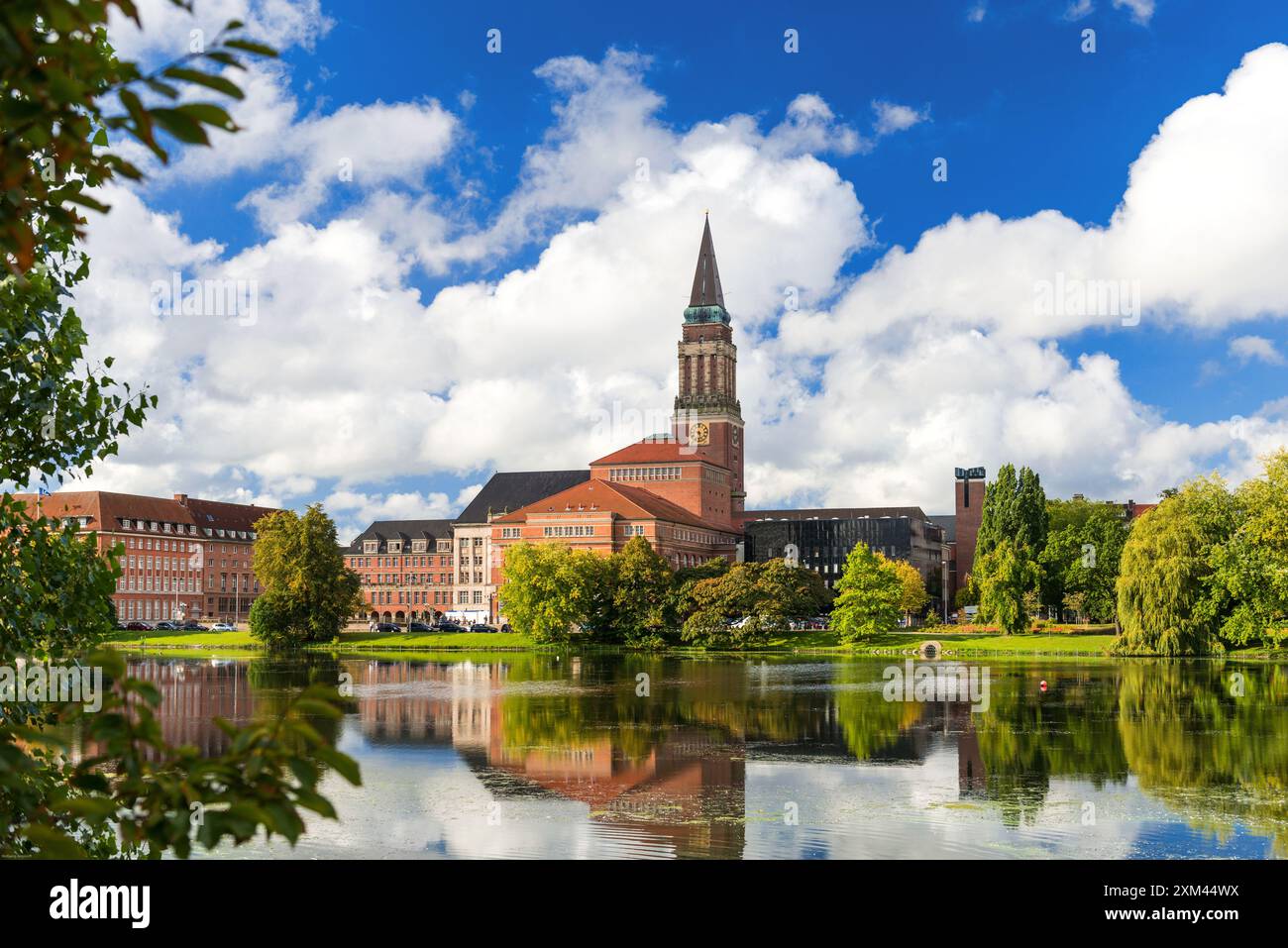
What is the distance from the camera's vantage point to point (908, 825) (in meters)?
19.2

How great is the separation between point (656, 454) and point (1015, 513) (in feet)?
174

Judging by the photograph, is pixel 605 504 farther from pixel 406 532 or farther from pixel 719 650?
pixel 406 532

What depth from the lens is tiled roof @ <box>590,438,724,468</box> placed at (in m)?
135

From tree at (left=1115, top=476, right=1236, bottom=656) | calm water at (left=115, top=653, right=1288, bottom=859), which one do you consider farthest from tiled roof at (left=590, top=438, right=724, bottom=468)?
calm water at (left=115, top=653, right=1288, bottom=859)

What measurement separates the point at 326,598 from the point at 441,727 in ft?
184

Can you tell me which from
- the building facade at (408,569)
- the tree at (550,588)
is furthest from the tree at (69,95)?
the building facade at (408,569)

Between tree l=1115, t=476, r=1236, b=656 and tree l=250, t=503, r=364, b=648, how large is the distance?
54.4m

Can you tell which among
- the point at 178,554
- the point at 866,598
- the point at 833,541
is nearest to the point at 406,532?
the point at 178,554

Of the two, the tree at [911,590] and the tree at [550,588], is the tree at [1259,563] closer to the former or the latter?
the tree at [550,588]

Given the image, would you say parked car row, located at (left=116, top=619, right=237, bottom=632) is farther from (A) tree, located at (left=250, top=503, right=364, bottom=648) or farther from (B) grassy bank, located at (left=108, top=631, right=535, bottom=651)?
(A) tree, located at (left=250, top=503, right=364, bottom=648)

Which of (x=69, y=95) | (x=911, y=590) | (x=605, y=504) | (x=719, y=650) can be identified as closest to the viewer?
(x=69, y=95)

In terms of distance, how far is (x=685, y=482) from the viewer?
13338cm
